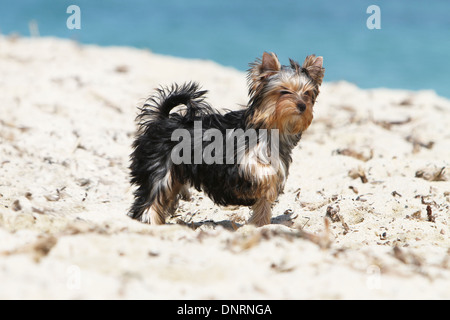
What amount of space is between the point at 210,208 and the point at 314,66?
197 centimetres

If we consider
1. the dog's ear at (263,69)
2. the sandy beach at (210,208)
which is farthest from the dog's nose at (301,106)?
the sandy beach at (210,208)

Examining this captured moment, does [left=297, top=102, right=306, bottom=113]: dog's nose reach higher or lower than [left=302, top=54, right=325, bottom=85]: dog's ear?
lower

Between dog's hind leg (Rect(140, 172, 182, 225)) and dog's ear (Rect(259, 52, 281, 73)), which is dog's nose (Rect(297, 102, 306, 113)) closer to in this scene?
dog's ear (Rect(259, 52, 281, 73))

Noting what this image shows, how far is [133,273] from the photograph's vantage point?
3244mm

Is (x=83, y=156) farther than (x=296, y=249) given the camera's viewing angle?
Yes

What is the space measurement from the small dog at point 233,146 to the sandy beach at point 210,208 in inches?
13.0

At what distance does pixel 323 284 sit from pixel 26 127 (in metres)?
6.41

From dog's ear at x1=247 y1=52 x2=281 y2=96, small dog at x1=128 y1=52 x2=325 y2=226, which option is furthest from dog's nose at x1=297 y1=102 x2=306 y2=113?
dog's ear at x1=247 y1=52 x2=281 y2=96

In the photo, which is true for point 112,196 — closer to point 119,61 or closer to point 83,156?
point 83,156

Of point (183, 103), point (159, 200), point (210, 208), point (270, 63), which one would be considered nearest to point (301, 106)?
point (270, 63)

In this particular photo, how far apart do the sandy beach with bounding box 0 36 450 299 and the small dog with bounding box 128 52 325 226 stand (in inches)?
13.0

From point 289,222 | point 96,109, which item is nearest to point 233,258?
point 289,222

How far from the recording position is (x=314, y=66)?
5332 mm

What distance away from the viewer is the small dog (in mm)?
5098
